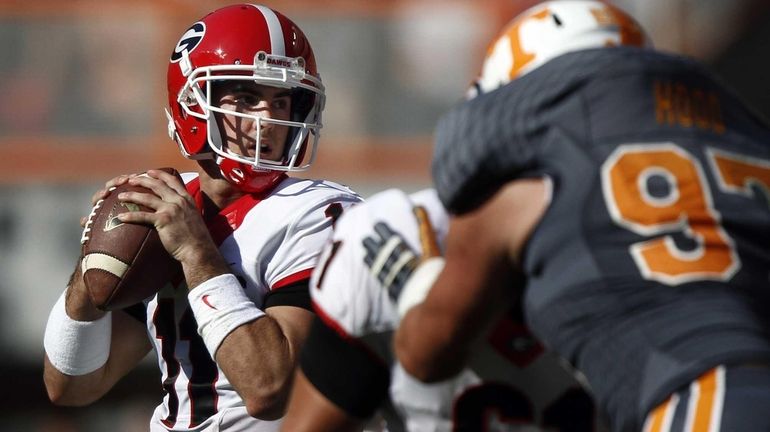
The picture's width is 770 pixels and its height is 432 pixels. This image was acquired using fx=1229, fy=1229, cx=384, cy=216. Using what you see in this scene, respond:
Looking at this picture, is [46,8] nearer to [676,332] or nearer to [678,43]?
[678,43]

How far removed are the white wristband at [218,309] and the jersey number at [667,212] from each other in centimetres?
107

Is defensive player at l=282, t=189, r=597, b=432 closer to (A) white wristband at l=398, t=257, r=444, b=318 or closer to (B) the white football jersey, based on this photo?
(A) white wristband at l=398, t=257, r=444, b=318

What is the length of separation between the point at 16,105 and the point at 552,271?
6.51 metres

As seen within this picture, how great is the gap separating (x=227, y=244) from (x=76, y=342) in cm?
45

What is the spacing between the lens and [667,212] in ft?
5.04

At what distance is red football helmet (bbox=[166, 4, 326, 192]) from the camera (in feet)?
8.98

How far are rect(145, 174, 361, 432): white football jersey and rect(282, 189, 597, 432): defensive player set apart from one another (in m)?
0.81

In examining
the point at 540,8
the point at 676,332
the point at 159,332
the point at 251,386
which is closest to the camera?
the point at 676,332

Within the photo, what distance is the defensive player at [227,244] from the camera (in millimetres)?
2434

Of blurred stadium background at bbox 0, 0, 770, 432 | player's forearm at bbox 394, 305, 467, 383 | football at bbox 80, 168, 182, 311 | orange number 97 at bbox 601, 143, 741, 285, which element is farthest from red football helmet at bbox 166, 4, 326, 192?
blurred stadium background at bbox 0, 0, 770, 432

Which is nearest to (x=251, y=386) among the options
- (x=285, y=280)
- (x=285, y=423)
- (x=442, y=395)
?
(x=285, y=280)

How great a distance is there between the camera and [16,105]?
297 inches

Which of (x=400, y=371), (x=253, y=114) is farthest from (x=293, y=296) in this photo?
(x=400, y=371)

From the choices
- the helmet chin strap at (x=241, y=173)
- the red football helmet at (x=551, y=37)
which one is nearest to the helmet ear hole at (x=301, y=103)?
the helmet chin strap at (x=241, y=173)
